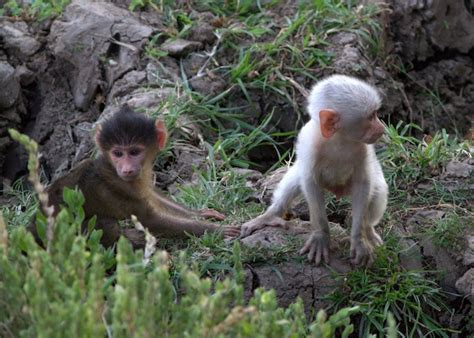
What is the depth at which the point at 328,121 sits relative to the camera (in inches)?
217

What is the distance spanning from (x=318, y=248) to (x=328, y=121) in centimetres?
80

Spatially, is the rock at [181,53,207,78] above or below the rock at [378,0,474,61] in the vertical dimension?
below

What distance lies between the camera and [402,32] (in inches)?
351

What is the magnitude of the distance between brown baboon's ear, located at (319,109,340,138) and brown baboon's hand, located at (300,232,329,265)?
25.6 inches

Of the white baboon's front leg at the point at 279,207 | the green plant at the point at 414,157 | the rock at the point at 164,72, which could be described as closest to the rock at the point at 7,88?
the rock at the point at 164,72

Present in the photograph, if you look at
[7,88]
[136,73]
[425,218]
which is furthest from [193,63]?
[425,218]

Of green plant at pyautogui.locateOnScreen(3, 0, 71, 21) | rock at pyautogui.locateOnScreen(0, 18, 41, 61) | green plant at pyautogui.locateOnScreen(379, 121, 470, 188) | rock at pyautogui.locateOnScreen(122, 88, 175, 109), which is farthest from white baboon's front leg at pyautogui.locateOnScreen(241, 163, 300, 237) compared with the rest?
green plant at pyautogui.locateOnScreen(3, 0, 71, 21)

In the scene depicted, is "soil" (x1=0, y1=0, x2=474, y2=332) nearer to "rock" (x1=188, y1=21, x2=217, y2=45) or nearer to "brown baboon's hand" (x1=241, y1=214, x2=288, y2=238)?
"rock" (x1=188, y1=21, x2=217, y2=45)

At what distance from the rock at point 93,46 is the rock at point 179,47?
0.19m

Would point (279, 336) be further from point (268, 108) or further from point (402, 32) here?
point (402, 32)

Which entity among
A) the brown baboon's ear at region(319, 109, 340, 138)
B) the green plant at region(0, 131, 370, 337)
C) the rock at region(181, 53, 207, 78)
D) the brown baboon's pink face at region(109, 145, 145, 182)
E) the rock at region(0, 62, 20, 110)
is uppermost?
the green plant at region(0, 131, 370, 337)

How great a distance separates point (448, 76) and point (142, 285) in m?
6.08

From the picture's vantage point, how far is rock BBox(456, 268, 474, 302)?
5711mm

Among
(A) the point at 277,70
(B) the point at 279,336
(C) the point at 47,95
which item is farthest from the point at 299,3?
(B) the point at 279,336
